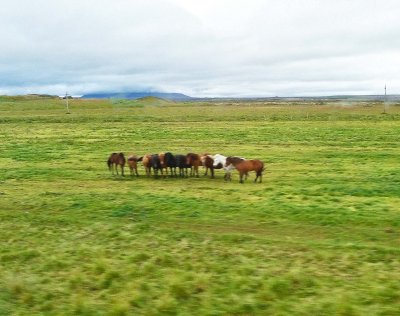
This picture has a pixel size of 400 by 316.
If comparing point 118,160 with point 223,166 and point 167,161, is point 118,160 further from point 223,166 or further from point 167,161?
point 223,166

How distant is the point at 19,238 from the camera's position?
11.4 meters

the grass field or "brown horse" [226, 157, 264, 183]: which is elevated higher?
"brown horse" [226, 157, 264, 183]

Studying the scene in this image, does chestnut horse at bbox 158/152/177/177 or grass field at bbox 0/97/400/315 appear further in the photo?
chestnut horse at bbox 158/152/177/177

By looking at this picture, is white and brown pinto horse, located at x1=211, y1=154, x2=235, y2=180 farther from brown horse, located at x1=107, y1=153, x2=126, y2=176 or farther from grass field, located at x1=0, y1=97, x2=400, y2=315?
brown horse, located at x1=107, y1=153, x2=126, y2=176

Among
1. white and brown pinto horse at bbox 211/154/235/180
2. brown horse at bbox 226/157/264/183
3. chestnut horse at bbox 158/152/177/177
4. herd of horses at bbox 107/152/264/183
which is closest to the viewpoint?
brown horse at bbox 226/157/264/183

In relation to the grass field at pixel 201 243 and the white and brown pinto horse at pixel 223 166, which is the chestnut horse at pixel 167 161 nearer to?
the grass field at pixel 201 243

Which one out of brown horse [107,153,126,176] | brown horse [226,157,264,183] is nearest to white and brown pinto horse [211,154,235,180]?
brown horse [226,157,264,183]

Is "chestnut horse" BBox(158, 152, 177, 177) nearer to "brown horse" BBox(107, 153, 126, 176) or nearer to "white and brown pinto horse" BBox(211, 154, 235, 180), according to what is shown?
"white and brown pinto horse" BBox(211, 154, 235, 180)

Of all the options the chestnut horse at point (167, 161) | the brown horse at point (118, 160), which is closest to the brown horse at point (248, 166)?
the chestnut horse at point (167, 161)

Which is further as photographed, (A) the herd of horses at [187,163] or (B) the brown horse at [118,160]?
(B) the brown horse at [118,160]

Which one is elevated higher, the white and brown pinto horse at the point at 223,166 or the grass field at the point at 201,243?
the white and brown pinto horse at the point at 223,166

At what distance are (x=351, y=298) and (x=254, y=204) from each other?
22.2 ft

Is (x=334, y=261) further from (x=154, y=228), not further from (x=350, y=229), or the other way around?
(x=154, y=228)

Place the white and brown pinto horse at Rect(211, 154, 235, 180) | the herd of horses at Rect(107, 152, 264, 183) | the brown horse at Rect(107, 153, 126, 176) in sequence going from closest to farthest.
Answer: the herd of horses at Rect(107, 152, 264, 183) → the white and brown pinto horse at Rect(211, 154, 235, 180) → the brown horse at Rect(107, 153, 126, 176)
